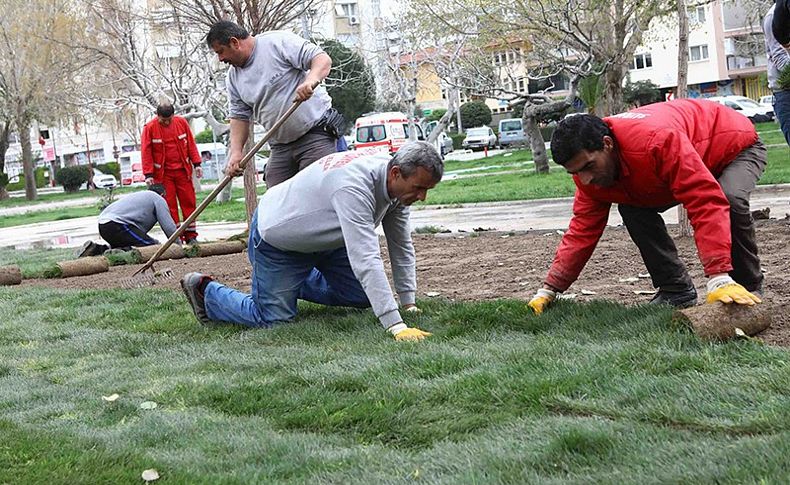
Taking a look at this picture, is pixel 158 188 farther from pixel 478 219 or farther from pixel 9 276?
pixel 478 219

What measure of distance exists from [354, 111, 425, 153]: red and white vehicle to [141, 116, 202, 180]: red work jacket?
28379 millimetres

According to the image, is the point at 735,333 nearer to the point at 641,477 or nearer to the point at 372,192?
the point at 641,477

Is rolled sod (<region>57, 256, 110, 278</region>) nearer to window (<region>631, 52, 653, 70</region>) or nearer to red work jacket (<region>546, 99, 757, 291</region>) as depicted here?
red work jacket (<region>546, 99, 757, 291</region>)

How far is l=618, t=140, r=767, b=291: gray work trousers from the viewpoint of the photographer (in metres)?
4.66

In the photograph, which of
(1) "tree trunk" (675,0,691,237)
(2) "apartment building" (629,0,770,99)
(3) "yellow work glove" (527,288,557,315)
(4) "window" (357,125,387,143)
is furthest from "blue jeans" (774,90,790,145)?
(2) "apartment building" (629,0,770,99)

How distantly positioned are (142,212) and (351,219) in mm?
6260

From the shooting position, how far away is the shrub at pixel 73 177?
48.8 m

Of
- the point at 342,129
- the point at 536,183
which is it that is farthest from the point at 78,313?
the point at 536,183

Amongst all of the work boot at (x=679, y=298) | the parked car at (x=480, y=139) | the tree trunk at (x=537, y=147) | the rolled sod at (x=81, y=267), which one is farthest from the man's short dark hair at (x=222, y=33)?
the parked car at (x=480, y=139)

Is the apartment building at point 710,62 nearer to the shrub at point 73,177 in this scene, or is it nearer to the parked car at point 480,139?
the parked car at point 480,139

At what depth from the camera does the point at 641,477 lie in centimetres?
276

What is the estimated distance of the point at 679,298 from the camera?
17.0 ft

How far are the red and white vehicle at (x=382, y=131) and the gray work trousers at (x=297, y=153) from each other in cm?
3275

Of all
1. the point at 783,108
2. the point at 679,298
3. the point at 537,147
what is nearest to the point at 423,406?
the point at 679,298
